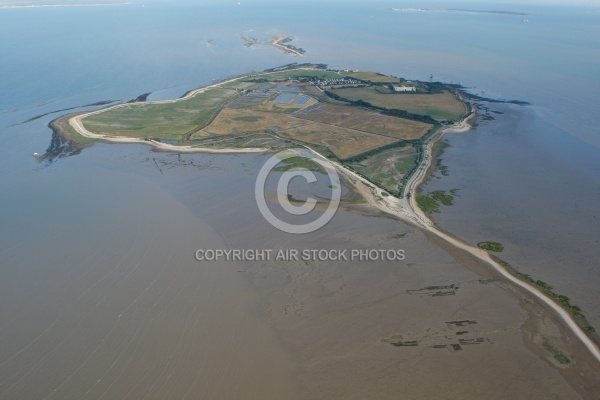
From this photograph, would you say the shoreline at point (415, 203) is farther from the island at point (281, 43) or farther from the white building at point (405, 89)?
the island at point (281, 43)

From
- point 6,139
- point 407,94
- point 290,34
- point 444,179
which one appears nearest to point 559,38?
point 290,34

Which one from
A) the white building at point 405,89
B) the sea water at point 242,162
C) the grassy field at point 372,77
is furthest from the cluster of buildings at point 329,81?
the sea water at point 242,162

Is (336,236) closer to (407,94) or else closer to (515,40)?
(407,94)

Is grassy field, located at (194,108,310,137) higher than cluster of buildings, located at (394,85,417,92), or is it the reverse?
cluster of buildings, located at (394,85,417,92)

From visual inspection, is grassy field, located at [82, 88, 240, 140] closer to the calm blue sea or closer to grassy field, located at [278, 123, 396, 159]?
the calm blue sea

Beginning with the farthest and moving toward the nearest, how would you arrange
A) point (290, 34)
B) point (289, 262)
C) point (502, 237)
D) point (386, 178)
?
point (290, 34)
point (386, 178)
point (502, 237)
point (289, 262)

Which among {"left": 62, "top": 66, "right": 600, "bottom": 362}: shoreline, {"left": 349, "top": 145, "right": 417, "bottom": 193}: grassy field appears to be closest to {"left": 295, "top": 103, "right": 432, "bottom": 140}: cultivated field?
{"left": 62, "top": 66, "right": 600, "bottom": 362}: shoreline

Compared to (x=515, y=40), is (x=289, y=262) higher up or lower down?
lower down

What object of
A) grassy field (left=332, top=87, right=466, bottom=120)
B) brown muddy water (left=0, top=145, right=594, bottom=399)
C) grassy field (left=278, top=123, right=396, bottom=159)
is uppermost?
grassy field (left=332, top=87, right=466, bottom=120)
